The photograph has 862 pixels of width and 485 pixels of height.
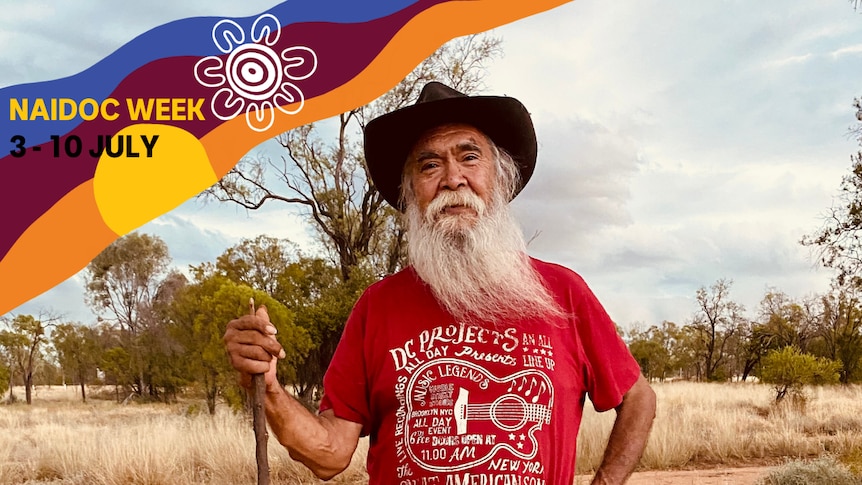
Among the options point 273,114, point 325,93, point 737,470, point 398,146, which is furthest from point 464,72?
point 398,146

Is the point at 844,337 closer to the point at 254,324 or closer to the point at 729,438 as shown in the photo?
the point at 729,438

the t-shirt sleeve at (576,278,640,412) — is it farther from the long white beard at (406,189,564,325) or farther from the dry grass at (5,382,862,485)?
the dry grass at (5,382,862,485)

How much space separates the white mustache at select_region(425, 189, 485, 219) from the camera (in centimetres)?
256

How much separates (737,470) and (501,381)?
7.63 m

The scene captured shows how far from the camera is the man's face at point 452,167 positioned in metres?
2.57

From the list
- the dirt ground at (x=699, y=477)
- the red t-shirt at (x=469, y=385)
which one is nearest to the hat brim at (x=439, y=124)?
the red t-shirt at (x=469, y=385)

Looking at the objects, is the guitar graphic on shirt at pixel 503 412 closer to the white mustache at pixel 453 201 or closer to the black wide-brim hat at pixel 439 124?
the white mustache at pixel 453 201

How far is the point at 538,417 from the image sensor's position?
86.0 inches

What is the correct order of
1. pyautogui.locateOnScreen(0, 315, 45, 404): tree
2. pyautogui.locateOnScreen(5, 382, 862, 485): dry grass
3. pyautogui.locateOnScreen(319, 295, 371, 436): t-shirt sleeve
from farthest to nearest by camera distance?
pyautogui.locateOnScreen(0, 315, 45, 404): tree, pyautogui.locateOnScreen(5, 382, 862, 485): dry grass, pyautogui.locateOnScreen(319, 295, 371, 436): t-shirt sleeve

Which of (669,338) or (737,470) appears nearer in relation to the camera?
(737,470)

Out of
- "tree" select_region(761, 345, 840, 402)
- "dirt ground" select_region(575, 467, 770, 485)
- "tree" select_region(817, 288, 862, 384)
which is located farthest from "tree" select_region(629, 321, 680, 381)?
"dirt ground" select_region(575, 467, 770, 485)

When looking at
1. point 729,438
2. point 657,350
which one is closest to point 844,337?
point 657,350

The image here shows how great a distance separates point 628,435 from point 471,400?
0.61m

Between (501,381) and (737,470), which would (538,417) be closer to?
(501,381)
